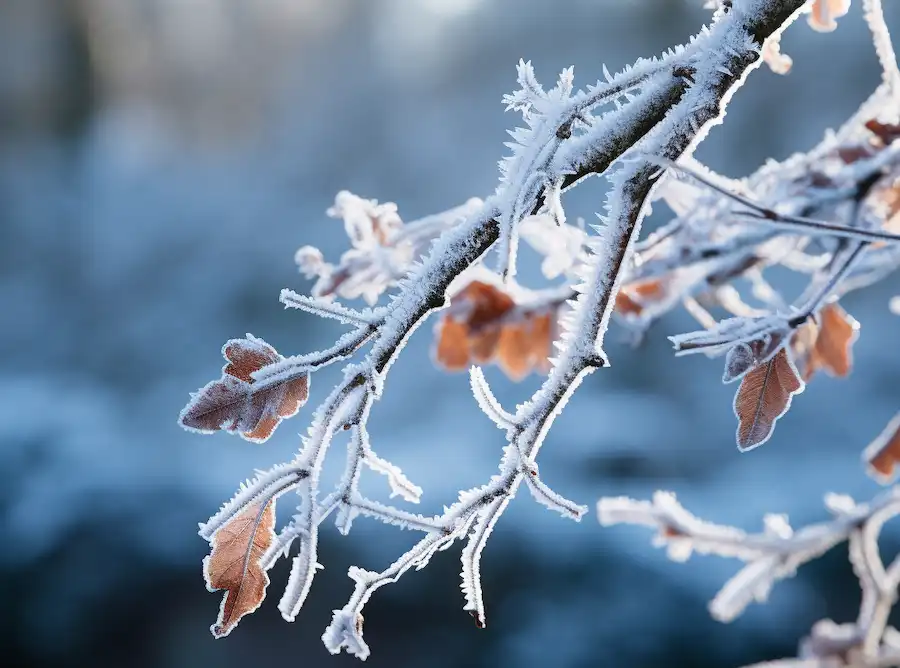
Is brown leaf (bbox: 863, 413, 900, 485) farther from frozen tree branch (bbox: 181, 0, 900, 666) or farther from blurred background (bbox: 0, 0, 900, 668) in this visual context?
blurred background (bbox: 0, 0, 900, 668)

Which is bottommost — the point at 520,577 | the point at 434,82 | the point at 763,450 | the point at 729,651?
the point at 729,651

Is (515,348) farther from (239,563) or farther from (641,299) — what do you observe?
(239,563)

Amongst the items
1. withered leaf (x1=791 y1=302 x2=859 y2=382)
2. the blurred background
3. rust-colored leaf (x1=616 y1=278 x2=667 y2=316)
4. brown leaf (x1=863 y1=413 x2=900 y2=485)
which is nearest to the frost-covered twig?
brown leaf (x1=863 y1=413 x2=900 y2=485)

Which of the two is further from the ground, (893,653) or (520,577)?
(520,577)

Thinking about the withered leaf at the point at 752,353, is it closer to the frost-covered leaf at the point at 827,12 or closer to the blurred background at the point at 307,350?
the frost-covered leaf at the point at 827,12

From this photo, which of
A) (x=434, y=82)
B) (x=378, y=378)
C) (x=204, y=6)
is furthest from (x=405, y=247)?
(x=204, y=6)

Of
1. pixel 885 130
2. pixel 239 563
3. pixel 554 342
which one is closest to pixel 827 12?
pixel 885 130

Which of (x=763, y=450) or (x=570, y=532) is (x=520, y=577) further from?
(x=763, y=450)
